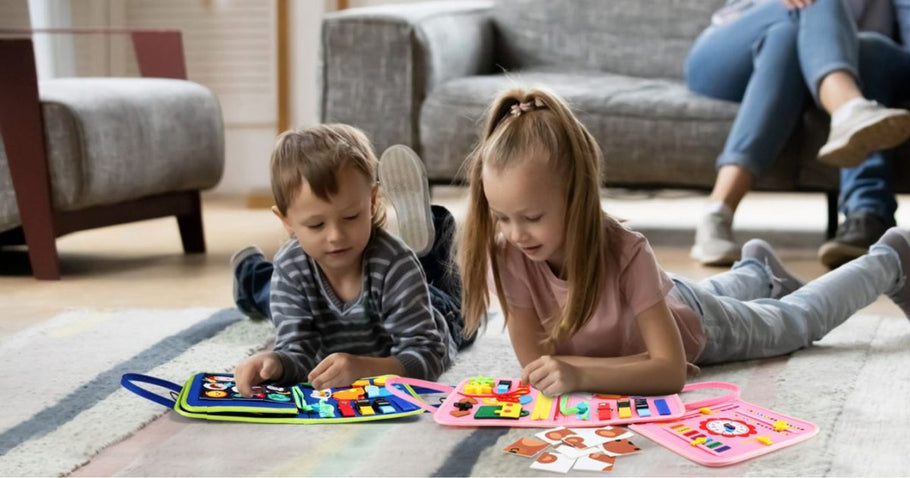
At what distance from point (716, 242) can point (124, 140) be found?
1270 mm

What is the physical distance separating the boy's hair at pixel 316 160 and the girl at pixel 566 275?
0.57 feet

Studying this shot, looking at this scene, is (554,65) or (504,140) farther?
(554,65)

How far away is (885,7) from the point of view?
9.12 ft

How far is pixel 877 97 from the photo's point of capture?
8.49ft

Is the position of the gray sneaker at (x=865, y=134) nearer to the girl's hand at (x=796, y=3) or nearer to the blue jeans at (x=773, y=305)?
the girl's hand at (x=796, y=3)

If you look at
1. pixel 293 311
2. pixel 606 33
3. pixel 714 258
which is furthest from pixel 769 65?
pixel 293 311

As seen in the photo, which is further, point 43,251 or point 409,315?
point 43,251

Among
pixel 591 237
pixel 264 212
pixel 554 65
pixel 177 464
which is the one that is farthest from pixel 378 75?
pixel 177 464

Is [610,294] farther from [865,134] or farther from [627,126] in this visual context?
[627,126]

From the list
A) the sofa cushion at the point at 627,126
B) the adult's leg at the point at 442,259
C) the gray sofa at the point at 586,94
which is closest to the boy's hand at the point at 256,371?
the adult's leg at the point at 442,259

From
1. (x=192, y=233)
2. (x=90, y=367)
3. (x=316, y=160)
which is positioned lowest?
(x=192, y=233)

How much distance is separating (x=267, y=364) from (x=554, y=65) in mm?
1965

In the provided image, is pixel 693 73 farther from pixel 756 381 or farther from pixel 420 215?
pixel 756 381

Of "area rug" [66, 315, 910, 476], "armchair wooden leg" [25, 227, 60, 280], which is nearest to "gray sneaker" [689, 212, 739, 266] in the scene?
"area rug" [66, 315, 910, 476]
